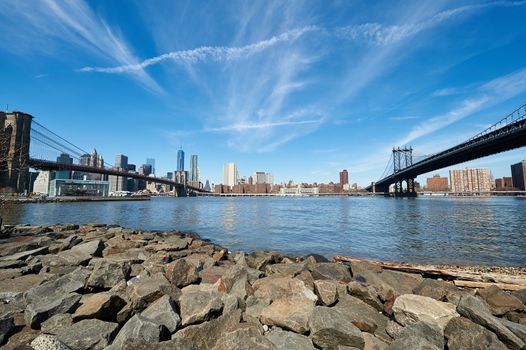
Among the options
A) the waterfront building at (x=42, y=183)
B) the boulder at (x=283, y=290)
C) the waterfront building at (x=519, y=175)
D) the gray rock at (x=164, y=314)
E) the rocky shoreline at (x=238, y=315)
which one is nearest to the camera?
the rocky shoreline at (x=238, y=315)

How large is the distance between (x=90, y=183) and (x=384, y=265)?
4779 inches

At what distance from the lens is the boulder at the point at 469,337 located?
3199 mm

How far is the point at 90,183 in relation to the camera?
347 feet

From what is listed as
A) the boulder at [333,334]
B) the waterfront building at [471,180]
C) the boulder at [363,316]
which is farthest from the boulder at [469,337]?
the waterfront building at [471,180]

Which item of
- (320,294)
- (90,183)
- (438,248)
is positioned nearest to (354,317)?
(320,294)

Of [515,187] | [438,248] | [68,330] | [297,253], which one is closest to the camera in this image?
[68,330]

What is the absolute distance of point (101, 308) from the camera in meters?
3.68

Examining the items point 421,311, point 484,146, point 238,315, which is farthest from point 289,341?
point 484,146

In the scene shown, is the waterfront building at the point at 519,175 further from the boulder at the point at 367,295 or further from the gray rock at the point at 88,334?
the gray rock at the point at 88,334

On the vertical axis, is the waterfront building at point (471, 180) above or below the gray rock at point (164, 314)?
above

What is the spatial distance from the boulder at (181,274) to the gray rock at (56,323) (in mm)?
1852

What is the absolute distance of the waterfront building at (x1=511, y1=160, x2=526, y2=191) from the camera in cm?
11788

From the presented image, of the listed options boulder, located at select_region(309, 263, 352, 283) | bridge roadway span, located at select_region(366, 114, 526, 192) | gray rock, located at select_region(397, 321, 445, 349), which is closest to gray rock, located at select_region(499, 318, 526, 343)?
gray rock, located at select_region(397, 321, 445, 349)

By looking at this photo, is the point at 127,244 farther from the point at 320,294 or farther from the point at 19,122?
the point at 19,122
